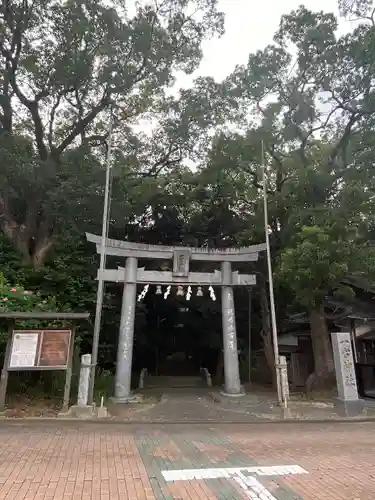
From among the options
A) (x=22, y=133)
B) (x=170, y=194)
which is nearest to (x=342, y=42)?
(x=170, y=194)

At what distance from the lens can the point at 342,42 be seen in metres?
14.8

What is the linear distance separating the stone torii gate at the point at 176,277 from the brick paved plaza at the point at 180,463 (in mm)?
4765

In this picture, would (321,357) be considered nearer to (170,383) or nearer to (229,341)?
(229,341)

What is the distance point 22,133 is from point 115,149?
15.4 ft

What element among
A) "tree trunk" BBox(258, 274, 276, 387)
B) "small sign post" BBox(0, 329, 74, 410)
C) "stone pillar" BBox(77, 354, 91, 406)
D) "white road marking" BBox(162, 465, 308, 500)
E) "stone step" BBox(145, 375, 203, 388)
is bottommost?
"white road marking" BBox(162, 465, 308, 500)

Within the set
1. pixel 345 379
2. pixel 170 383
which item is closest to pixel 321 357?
pixel 345 379

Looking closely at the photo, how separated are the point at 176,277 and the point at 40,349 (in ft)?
18.3

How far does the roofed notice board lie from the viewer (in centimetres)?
941

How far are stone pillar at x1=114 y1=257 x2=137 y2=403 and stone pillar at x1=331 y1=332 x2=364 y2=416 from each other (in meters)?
6.64

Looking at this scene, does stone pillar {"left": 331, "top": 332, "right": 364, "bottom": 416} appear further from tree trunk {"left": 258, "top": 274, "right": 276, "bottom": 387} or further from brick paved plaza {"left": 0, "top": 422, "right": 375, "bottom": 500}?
tree trunk {"left": 258, "top": 274, "right": 276, "bottom": 387}

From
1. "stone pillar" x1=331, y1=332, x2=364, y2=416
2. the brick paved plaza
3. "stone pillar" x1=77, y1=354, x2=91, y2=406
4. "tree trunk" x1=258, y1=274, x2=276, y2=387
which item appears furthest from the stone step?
the brick paved plaza

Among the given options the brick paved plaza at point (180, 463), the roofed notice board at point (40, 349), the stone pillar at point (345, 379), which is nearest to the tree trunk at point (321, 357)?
the stone pillar at point (345, 379)

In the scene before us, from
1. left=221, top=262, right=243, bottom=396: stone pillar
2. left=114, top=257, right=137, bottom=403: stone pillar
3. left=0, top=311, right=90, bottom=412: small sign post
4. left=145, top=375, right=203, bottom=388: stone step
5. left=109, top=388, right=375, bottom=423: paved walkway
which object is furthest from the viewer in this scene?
left=145, top=375, right=203, bottom=388: stone step

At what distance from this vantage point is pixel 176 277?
13.7 metres
